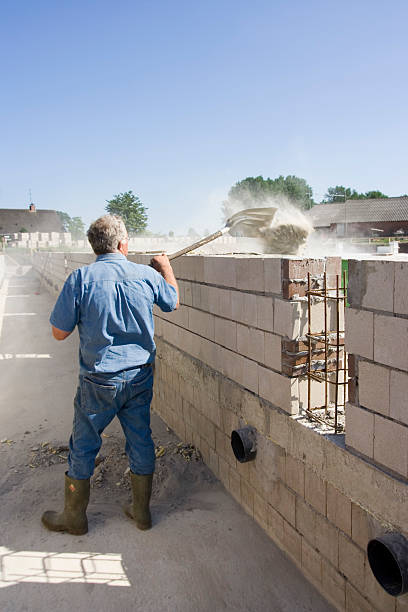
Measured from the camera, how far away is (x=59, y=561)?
3049 millimetres

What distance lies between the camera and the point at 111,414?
3.20 meters

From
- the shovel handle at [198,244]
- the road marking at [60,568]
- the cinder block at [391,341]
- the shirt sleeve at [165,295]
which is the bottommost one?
the road marking at [60,568]

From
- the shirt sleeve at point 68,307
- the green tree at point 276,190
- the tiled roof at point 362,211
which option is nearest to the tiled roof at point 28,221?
the green tree at point 276,190

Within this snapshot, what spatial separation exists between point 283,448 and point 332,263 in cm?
118

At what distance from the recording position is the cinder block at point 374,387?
223 cm

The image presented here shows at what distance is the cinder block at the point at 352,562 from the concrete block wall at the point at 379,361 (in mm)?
520

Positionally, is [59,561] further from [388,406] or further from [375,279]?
[375,279]

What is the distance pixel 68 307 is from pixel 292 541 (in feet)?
6.54

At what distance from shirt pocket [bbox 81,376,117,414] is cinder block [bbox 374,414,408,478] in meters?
1.59

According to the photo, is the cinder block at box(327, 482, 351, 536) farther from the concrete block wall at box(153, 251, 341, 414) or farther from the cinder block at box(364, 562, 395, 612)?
the concrete block wall at box(153, 251, 341, 414)

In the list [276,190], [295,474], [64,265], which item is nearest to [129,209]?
[276,190]

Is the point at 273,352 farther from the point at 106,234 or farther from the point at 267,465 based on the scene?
the point at 106,234

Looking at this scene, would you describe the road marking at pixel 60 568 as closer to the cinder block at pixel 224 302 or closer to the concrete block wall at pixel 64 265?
the cinder block at pixel 224 302

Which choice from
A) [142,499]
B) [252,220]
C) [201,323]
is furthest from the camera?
[252,220]
